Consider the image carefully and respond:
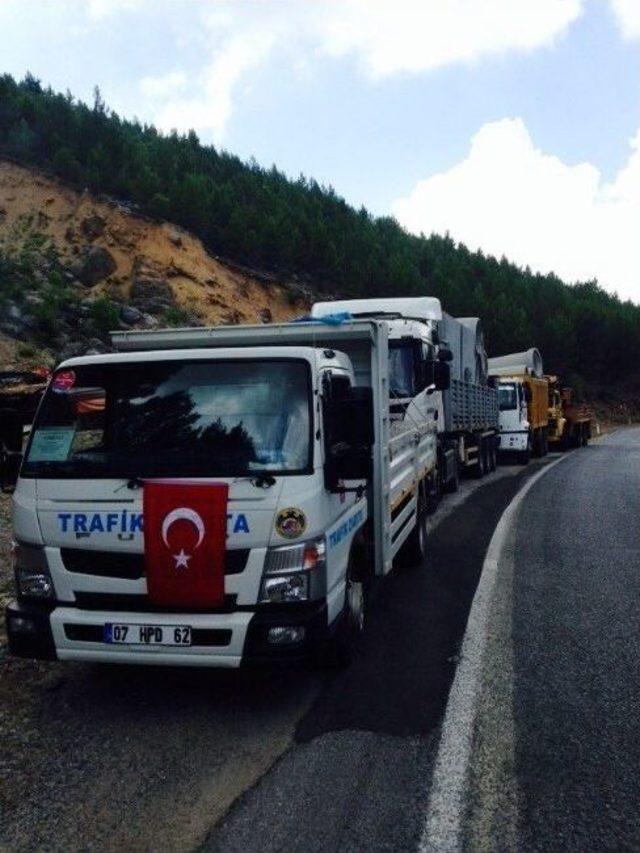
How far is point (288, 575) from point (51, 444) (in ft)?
5.69

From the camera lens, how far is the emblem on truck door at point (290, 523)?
163 inches

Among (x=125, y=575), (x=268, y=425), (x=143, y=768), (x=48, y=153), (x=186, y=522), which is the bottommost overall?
(x=143, y=768)

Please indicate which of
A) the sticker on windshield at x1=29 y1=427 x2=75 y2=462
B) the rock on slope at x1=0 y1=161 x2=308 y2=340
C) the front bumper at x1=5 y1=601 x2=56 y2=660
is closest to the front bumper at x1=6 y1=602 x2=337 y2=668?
the front bumper at x1=5 y1=601 x2=56 y2=660

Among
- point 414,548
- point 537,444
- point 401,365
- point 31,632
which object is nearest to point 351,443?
point 31,632

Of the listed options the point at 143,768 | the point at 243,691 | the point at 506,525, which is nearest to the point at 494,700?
the point at 243,691

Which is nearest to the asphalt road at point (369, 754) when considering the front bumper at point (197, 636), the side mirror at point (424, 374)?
the front bumper at point (197, 636)

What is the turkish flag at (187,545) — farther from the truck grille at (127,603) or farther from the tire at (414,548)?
the tire at (414,548)

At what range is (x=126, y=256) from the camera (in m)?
37.1

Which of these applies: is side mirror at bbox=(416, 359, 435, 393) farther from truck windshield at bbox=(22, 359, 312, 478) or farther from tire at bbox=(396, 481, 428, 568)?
truck windshield at bbox=(22, 359, 312, 478)

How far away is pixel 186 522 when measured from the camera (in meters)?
4.14

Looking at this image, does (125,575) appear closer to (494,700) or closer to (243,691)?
(243,691)

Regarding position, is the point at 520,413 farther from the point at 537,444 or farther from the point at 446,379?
the point at 446,379

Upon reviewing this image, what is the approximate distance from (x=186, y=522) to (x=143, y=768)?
128cm

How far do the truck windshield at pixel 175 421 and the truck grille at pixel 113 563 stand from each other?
0.46m
